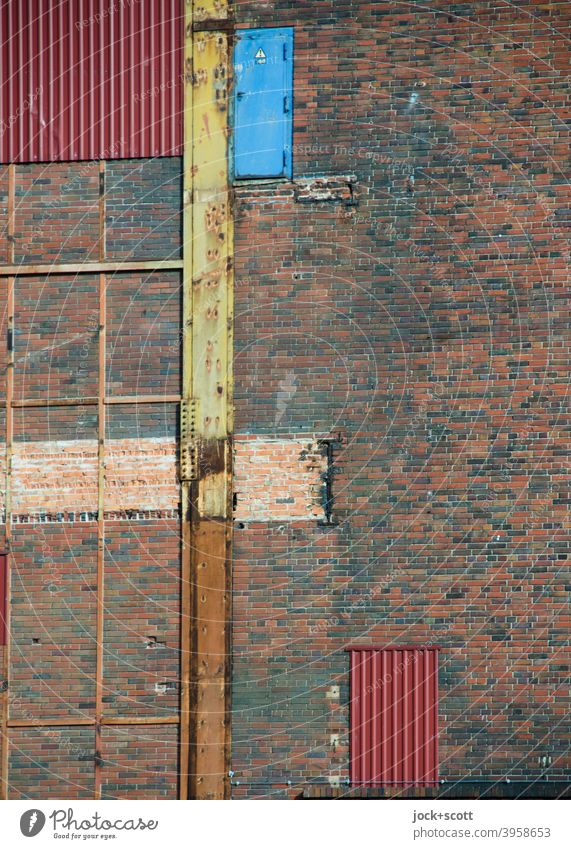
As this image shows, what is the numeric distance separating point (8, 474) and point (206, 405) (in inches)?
105

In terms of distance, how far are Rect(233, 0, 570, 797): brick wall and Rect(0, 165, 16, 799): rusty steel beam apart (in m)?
2.85

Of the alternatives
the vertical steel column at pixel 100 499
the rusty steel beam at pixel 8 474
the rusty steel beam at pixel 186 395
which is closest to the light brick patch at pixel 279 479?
the rusty steel beam at pixel 186 395

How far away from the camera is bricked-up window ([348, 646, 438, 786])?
1661cm

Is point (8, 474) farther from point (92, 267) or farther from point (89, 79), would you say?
point (89, 79)

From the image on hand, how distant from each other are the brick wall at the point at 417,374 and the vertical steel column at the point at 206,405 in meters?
0.24

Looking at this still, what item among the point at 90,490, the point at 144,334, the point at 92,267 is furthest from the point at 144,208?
the point at 90,490

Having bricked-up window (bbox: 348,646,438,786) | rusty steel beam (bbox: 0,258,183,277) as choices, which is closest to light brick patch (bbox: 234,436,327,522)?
bricked-up window (bbox: 348,646,438,786)

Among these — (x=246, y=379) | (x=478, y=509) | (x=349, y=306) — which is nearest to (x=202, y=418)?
(x=246, y=379)

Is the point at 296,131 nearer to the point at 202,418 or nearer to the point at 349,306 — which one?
the point at 349,306

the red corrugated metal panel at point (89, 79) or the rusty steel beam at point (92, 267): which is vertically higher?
the red corrugated metal panel at point (89, 79)

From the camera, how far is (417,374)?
17.2 meters

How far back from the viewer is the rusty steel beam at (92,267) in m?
17.8

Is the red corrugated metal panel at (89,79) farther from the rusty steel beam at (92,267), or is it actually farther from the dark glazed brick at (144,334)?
the dark glazed brick at (144,334)

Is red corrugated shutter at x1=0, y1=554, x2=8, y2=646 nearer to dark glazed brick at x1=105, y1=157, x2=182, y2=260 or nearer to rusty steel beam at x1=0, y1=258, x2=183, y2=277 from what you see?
rusty steel beam at x1=0, y1=258, x2=183, y2=277
